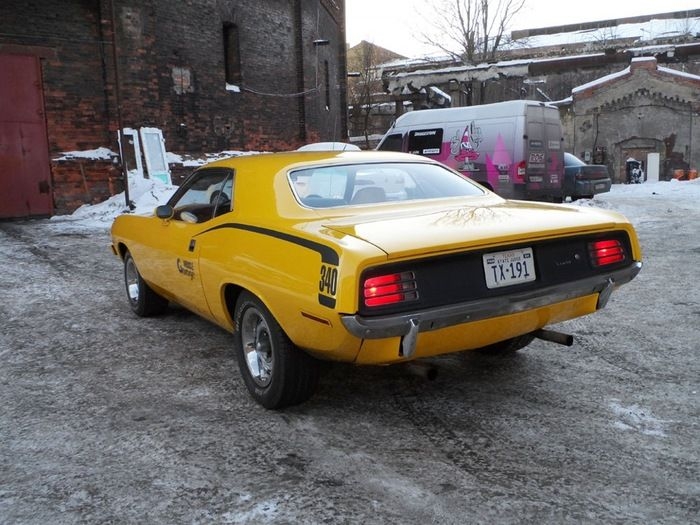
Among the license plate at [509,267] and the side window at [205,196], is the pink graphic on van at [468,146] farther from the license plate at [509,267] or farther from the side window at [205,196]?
the license plate at [509,267]

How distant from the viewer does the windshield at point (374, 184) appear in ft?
12.1

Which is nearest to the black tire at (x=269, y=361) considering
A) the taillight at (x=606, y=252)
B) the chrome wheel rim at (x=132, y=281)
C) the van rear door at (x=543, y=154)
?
the taillight at (x=606, y=252)

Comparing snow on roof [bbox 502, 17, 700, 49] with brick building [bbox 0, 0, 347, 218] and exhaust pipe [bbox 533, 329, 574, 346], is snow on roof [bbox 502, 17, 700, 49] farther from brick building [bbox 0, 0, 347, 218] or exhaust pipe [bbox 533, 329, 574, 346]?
exhaust pipe [bbox 533, 329, 574, 346]

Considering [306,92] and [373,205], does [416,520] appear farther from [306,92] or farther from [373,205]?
[306,92]

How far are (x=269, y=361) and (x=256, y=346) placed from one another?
13cm

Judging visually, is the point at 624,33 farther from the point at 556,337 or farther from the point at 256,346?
the point at 256,346

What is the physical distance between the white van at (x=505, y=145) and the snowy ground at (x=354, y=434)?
269 inches

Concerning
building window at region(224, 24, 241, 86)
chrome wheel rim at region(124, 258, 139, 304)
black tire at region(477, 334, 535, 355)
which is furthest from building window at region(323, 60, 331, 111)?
black tire at region(477, 334, 535, 355)

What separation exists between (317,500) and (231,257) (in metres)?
1.56

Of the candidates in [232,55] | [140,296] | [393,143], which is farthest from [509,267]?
[232,55]

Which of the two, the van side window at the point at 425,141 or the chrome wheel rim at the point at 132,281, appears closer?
the chrome wheel rim at the point at 132,281

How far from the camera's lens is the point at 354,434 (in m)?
3.11

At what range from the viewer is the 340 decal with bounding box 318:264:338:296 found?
2727 mm

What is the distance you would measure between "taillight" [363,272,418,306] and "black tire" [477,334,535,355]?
60.5 inches
